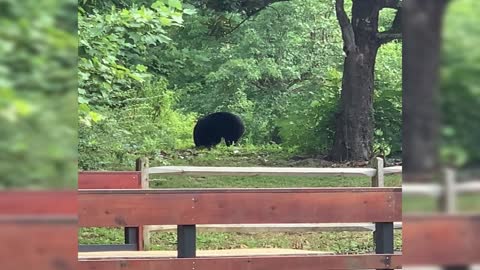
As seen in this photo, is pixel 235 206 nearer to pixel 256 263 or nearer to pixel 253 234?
pixel 256 263

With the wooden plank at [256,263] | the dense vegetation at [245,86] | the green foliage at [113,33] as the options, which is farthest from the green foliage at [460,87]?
the dense vegetation at [245,86]

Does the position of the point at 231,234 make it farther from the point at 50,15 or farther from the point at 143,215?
the point at 50,15

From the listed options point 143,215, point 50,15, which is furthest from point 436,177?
point 143,215

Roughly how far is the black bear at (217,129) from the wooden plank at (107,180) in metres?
3.45

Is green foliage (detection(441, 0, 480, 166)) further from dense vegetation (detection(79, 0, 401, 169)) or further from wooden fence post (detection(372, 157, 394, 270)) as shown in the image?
dense vegetation (detection(79, 0, 401, 169))

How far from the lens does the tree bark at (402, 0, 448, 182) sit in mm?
495

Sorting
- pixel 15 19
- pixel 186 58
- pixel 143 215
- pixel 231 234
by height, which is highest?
pixel 186 58

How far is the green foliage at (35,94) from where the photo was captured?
0.53m

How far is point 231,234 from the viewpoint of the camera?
528cm

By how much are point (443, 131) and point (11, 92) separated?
0.29 m

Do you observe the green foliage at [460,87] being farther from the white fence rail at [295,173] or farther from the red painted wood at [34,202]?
the white fence rail at [295,173]

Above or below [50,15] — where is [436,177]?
below

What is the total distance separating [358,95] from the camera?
22.3 ft

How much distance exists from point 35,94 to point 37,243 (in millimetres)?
109
